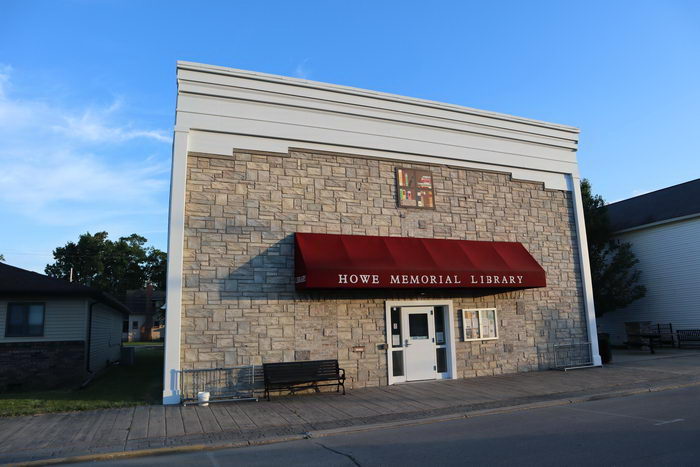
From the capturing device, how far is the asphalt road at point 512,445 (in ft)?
20.3

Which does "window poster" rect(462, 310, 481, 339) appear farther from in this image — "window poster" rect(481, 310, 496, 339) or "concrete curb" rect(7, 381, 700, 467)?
"concrete curb" rect(7, 381, 700, 467)

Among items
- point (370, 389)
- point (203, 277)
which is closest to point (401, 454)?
point (370, 389)

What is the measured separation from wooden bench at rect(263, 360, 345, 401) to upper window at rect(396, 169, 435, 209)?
16.1ft

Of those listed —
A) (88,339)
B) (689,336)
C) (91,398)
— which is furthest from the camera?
(689,336)

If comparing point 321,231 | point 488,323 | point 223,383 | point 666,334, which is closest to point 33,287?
point 223,383

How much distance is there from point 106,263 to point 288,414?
67777 millimetres

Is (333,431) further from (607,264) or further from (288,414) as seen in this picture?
(607,264)

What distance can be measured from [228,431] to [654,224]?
23497 mm

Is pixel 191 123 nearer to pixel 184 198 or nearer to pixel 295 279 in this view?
pixel 184 198

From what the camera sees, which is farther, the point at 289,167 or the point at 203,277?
the point at 289,167

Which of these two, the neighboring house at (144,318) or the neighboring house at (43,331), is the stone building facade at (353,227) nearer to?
the neighboring house at (43,331)

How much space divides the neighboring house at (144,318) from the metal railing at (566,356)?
50.2 m

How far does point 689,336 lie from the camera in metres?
22.5

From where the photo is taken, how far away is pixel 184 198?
1190 cm
